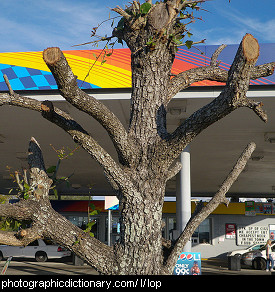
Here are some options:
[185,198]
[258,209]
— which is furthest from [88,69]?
[258,209]

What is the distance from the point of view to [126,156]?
3344mm

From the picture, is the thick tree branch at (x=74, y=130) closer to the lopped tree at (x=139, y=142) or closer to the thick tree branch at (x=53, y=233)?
the lopped tree at (x=139, y=142)

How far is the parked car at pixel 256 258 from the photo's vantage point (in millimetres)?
19344

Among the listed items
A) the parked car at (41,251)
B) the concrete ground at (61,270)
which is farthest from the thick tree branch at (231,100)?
the parked car at (41,251)

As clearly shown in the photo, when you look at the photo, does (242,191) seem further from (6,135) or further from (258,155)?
(6,135)

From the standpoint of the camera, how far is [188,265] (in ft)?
30.2

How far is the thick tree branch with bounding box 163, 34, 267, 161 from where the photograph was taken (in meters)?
2.60

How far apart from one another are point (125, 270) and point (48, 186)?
104cm

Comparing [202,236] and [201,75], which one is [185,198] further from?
[202,236]

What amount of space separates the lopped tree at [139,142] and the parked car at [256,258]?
698 inches

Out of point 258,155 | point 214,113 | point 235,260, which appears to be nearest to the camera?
point 214,113

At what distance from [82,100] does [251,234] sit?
2529 cm

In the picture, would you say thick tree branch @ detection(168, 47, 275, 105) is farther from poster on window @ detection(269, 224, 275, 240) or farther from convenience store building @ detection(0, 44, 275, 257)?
poster on window @ detection(269, 224, 275, 240)
